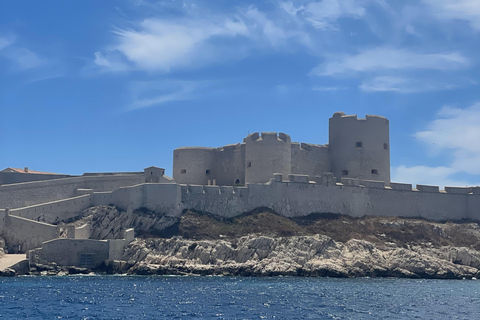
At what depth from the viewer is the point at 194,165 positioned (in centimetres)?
5891

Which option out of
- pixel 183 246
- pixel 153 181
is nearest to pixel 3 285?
pixel 183 246

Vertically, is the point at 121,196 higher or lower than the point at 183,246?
higher

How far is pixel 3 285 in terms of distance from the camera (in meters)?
40.1

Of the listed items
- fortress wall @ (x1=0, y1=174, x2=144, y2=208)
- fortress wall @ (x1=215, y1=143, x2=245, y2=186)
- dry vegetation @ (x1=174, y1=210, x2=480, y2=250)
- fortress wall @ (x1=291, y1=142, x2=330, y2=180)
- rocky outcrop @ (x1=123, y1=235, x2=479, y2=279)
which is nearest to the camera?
rocky outcrop @ (x1=123, y1=235, x2=479, y2=279)

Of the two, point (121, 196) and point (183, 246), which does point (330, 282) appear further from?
point (121, 196)

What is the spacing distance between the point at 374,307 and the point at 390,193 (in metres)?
25.7

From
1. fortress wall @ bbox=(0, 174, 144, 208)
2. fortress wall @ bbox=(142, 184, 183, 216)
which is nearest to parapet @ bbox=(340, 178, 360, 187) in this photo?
fortress wall @ bbox=(142, 184, 183, 216)

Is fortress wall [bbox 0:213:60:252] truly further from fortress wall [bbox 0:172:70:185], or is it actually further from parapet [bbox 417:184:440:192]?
parapet [bbox 417:184:440:192]

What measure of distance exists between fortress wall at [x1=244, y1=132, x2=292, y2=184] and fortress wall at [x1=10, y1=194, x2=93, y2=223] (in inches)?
503

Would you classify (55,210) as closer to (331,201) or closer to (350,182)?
(331,201)

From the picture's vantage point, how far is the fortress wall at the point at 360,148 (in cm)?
6056

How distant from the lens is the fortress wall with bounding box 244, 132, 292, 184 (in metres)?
56.5

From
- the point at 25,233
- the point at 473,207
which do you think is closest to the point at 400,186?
the point at 473,207

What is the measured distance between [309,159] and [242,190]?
9.08 metres
